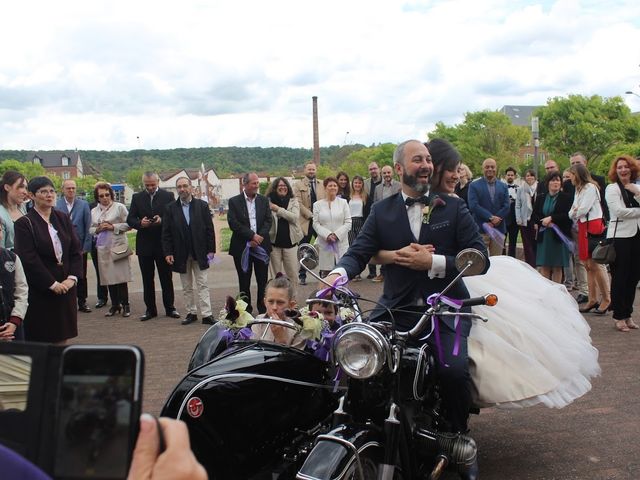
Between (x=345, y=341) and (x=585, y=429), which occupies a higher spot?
(x=345, y=341)

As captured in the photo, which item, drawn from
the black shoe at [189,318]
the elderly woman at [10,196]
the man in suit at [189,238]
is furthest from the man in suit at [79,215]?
the elderly woman at [10,196]

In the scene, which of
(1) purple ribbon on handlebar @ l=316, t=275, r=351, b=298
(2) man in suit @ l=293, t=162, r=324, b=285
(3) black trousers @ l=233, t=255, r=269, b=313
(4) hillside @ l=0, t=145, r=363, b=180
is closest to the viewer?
(1) purple ribbon on handlebar @ l=316, t=275, r=351, b=298

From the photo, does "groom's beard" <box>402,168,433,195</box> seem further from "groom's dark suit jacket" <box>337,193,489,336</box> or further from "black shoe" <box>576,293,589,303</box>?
"black shoe" <box>576,293,589,303</box>

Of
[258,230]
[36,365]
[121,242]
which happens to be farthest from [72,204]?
[36,365]

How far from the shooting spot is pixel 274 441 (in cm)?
364

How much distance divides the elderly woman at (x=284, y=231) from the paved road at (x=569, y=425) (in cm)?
242

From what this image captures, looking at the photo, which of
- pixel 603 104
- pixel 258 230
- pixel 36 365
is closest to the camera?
pixel 36 365

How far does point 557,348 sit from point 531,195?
840 cm

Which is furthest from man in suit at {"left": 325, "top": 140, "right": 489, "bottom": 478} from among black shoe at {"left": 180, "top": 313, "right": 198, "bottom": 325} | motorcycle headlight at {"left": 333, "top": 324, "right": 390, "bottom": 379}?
black shoe at {"left": 180, "top": 313, "right": 198, "bottom": 325}

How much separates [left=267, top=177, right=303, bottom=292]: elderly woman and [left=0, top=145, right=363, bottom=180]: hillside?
136m

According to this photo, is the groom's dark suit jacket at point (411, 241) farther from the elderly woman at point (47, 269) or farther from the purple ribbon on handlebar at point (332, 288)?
the elderly woman at point (47, 269)

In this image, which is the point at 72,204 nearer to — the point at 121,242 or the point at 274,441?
the point at 121,242

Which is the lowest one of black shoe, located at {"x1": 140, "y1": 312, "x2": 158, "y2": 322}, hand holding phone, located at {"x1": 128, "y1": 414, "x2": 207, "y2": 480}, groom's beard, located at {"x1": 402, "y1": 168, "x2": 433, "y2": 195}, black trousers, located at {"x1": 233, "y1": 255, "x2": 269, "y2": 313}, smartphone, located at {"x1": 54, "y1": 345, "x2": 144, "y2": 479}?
black shoe, located at {"x1": 140, "y1": 312, "x2": 158, "y2": 322}

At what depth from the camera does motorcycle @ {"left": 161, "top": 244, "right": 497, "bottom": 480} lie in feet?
10.4
